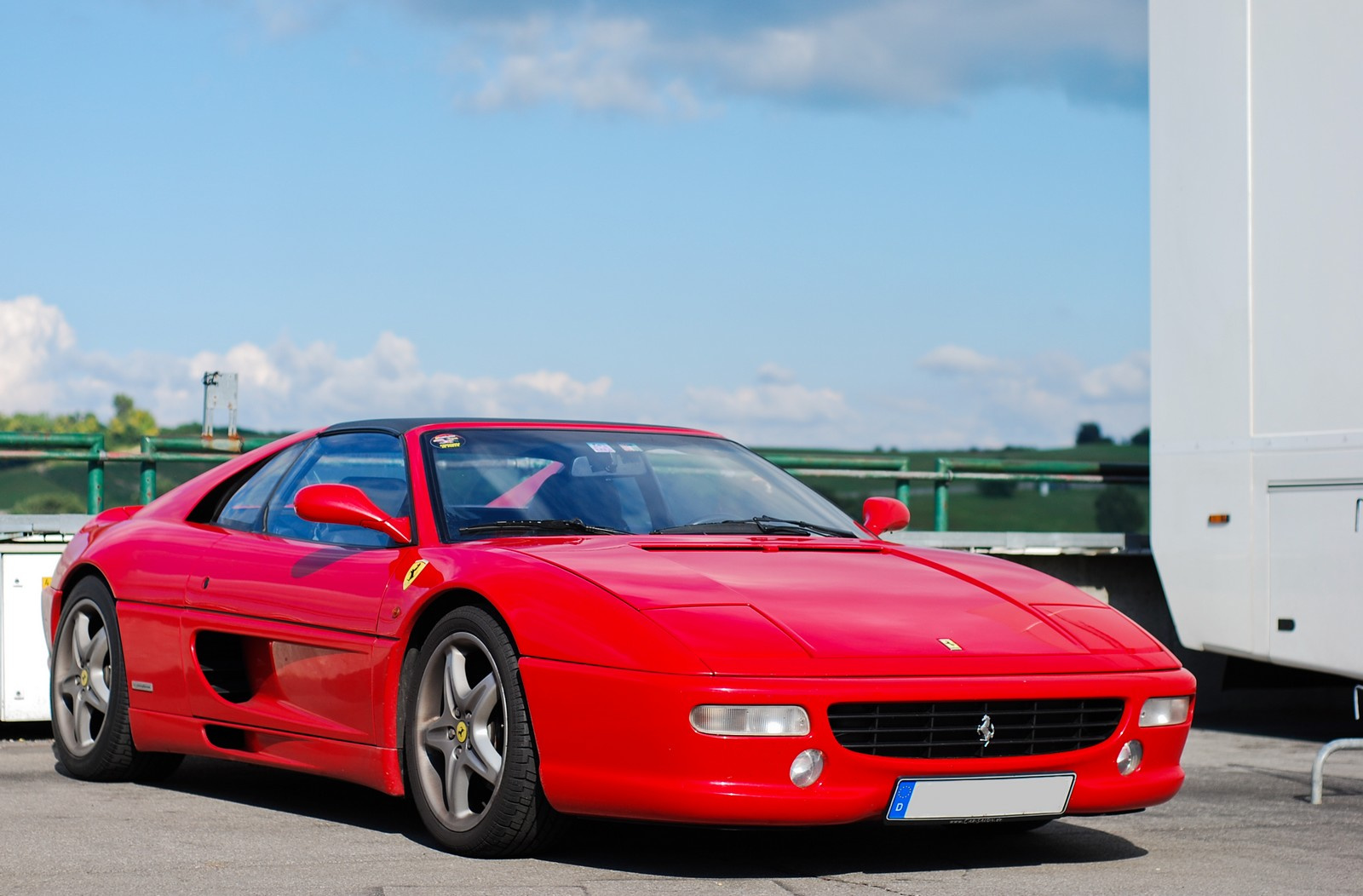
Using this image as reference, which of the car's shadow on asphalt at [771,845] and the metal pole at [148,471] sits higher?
the metal pole at [148,471]

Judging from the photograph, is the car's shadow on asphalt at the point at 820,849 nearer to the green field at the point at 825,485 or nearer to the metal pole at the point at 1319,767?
the metal pole at the point at 1319,767

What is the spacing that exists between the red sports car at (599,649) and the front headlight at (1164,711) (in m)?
0.02

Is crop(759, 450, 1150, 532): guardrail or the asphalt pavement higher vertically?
crop(759, 450, 1150, 532): guardrail

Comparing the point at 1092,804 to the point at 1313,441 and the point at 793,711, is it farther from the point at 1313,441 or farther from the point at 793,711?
the point at 1313,441

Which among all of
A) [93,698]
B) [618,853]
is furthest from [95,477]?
[618,853]

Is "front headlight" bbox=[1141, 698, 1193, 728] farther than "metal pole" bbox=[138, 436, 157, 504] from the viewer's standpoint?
No

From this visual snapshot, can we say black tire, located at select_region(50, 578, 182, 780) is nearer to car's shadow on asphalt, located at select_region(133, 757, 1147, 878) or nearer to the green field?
car's shadow on asphalt, located at select_region(133, 757, 1147, 878)

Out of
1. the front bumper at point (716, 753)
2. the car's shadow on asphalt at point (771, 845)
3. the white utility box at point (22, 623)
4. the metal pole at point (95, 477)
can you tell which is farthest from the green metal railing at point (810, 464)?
the front bumper at point (716, 753)

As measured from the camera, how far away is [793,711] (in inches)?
176

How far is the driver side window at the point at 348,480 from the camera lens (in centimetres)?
588

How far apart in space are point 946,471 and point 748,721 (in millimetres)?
8141

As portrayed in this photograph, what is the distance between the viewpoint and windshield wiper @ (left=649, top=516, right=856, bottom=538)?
5.69 meters

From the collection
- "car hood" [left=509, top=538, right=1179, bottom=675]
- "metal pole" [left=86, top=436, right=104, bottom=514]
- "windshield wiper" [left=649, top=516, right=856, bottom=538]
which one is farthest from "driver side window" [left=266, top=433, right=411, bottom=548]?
"metal pole" [left=86, top=436, right=104, bottom=514]

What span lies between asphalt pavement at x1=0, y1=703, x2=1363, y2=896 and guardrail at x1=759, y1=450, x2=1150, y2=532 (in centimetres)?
546
